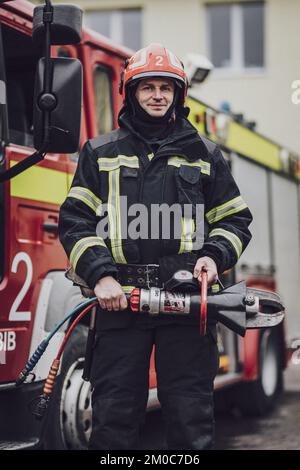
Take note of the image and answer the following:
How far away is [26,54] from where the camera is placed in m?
4.95

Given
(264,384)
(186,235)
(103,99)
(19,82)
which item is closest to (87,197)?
(186,235)

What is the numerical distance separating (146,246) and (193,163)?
15.0 inches

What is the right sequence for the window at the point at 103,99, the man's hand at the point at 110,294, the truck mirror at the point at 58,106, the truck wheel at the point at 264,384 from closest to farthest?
1. the man's hand at the point at 110,294
2. the truck mirror at the point at 58,106
3. the window at the point at 103,99
4. the truck wheel at the point at 264,384

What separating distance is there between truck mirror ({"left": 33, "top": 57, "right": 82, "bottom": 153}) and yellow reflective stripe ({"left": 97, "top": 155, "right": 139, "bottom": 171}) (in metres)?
0.33

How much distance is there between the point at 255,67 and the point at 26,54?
16185 mm

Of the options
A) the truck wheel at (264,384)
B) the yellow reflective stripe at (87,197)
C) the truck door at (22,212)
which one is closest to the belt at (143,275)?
the yellow reflective stripe at (87,197)

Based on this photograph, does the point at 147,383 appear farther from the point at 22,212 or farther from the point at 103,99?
the point at 103,99

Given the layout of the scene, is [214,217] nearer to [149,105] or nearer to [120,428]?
[149,105]

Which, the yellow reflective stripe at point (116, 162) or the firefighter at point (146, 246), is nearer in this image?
the firefighter at point (146, 246)

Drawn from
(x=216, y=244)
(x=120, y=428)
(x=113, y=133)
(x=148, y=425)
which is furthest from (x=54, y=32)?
(x=148, y=425)

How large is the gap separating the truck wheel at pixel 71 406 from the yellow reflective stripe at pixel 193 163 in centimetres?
160

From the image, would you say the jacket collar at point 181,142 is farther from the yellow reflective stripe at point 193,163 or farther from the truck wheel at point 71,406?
the truck wheel at point 71,406

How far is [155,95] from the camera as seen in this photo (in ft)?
12.7

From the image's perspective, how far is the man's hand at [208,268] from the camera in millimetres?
3744
